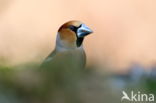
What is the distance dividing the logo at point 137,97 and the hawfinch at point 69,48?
28 cm

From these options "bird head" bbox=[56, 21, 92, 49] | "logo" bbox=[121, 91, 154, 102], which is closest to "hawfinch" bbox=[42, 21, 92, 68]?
A: "bird head" bbox=[56, 21, 92, 49]

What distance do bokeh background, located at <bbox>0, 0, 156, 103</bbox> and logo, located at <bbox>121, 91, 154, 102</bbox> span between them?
0.08ft

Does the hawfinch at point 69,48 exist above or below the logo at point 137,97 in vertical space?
above

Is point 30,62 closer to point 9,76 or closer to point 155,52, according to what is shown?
point 9,76

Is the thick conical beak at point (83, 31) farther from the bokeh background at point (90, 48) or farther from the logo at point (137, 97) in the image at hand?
the logo at point (137, 97)

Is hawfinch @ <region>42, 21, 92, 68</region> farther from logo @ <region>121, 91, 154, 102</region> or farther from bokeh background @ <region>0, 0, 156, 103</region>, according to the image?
logo @ <region>121, 91, 154, 102</region>

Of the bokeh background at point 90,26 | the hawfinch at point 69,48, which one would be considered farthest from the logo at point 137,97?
the hawfinch at point 69,48

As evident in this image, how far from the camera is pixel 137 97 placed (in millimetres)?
3180

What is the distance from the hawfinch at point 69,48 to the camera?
3199mm

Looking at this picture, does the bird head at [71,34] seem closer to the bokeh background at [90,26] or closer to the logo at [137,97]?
the bokeh background at [90,26]

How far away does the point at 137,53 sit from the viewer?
3.21 meters

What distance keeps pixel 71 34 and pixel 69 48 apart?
0.26 feet

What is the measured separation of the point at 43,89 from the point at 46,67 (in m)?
0.14

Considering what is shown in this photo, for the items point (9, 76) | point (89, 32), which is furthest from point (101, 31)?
point (9, 76)
